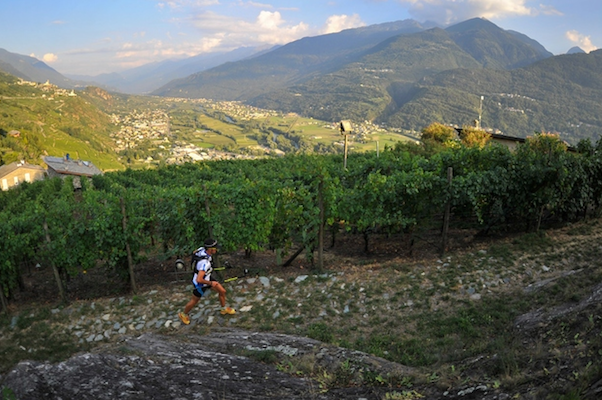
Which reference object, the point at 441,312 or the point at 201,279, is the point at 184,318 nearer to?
the point at 201,279

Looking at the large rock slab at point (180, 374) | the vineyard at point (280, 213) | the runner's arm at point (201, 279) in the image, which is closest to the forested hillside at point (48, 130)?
the vineyard at point (280, 213)

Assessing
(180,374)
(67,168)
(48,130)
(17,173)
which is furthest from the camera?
(48,130)

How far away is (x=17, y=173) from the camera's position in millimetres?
58156

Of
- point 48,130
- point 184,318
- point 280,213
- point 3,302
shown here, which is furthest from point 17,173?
point 184,318

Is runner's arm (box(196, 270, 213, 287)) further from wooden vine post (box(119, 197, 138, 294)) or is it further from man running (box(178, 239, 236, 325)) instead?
wooden vine post (box(119, 197, 138, 294))

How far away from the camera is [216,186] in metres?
9.93

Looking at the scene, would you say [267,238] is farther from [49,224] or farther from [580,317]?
[580,317]

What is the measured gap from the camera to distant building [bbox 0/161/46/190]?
56.9 meters

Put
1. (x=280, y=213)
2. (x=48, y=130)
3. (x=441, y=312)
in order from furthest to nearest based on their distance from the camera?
(x=48, y=130)
(x=280, y=213)
(x=441, y=312)

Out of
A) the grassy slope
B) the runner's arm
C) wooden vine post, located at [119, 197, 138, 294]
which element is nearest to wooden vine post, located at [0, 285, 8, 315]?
the grassy slope

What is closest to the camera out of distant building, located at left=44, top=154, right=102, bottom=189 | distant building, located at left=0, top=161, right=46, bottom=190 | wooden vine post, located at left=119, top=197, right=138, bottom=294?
wooden vine post, located at left=119, top=197, right=138, bottom=294

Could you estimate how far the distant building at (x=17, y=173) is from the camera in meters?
56.9

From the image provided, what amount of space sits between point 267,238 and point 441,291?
4483 mm

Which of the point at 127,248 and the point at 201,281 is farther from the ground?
the point at 127,248
